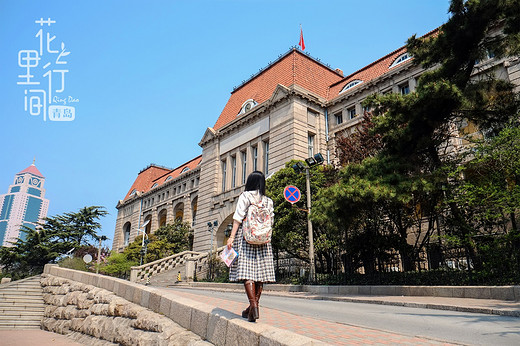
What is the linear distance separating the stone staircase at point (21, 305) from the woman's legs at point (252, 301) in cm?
1214

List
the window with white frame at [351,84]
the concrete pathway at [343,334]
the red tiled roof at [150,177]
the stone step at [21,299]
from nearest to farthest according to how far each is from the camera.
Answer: the concrete pathway at [343,334] < the stone step at [21,299] < the window with white frame at [351,84] < the red tiled roof at [150,177]

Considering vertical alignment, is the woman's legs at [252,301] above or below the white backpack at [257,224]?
below

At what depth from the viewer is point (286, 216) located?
17.6 metres

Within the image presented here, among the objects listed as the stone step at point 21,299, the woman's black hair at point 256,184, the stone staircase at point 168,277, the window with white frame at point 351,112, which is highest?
the window with white frame at point 351,112

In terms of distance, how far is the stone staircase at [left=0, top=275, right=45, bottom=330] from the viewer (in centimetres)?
1295

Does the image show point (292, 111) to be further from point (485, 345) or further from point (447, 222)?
point (485, 345)

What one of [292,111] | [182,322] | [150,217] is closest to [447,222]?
[182,322]

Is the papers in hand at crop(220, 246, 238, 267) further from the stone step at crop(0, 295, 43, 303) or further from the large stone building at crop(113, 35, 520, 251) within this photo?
the large stone building at crop(113, 35, 520, 251)

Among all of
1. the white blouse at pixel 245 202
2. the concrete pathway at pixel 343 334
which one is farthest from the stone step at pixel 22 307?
the white blouse at pixel 245 202

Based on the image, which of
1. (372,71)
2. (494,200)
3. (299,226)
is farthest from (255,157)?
(494,200)

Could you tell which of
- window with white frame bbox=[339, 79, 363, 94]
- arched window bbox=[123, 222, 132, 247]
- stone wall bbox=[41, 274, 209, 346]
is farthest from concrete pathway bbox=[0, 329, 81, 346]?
arched window bbox=[123, 222, 132, 247]

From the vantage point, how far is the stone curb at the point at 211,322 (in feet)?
11.1

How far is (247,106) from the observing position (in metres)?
32.8

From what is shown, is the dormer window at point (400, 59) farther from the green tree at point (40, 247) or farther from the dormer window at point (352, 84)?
the green tree at point (40, 247)
